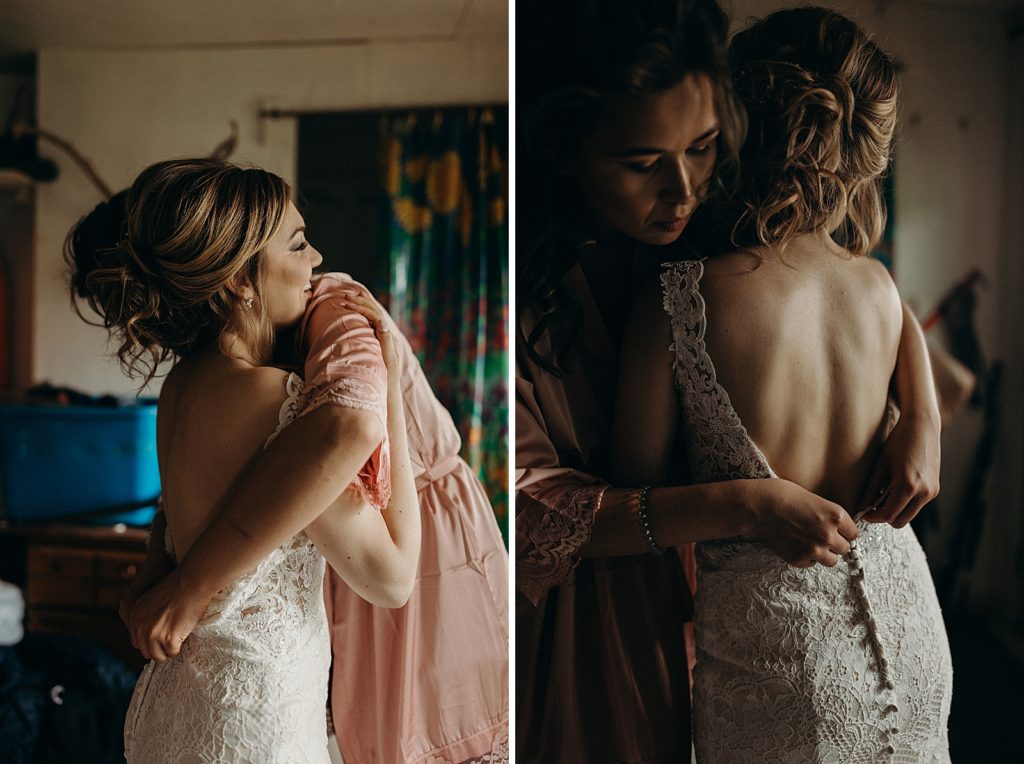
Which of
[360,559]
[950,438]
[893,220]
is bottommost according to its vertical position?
[360,559]

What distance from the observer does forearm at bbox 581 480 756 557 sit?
2.42ft

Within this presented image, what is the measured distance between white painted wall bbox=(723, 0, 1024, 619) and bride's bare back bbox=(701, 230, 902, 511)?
0.10 meters

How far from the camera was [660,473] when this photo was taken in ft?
2.51

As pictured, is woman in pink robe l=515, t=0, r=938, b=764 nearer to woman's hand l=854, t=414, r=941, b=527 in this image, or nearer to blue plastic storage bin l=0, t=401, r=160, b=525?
woman's hand l=854, t=414, r=941, b=527

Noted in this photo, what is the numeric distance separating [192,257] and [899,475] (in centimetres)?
77

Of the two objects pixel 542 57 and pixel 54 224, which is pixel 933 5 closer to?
pixel 542 57

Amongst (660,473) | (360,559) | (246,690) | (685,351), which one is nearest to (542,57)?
(685,351)

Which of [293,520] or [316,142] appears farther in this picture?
[316,142]

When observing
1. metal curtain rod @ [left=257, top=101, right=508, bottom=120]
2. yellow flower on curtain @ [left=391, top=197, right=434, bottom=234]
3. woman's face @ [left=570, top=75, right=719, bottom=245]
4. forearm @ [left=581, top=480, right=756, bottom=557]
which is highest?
metal curtain rod @ [left=257, top=101, right=508, bottom=120]

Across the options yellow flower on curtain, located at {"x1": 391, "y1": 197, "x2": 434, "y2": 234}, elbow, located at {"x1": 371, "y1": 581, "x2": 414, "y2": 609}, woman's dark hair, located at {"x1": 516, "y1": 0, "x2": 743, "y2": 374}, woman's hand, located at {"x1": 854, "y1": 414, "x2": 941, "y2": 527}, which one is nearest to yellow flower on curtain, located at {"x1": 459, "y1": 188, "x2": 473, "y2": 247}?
yellow flower on curtain, located at {"x1": 391, "y1": 197, "x2": 434, "y2": 234}

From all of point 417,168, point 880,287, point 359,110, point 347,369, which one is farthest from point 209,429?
point 417,168

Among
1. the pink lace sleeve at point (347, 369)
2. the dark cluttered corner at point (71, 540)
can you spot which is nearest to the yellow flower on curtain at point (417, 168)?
the dark cluttered corner at point (71, 540)

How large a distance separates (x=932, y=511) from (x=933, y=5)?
545mm

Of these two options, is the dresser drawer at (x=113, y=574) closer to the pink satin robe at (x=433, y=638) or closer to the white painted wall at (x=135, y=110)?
the white painted wall at (x=135, y=110)
